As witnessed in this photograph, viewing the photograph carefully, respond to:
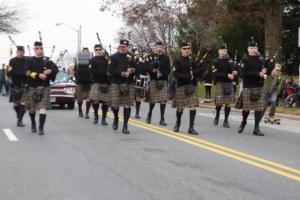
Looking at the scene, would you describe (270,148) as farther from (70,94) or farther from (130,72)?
(70,94)

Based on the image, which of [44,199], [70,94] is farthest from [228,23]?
[44,199]

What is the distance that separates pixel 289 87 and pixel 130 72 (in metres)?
10.8

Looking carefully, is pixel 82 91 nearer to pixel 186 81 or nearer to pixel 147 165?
pixel 186 81

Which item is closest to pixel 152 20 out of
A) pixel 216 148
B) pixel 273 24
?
pixel 273 24

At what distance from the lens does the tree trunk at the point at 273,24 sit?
2588 cm

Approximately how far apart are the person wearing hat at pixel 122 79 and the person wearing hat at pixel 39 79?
121 centimetres

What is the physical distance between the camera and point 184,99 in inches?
481

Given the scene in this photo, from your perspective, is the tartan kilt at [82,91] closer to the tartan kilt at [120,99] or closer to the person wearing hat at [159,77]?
the person wearing hat at [159,77]

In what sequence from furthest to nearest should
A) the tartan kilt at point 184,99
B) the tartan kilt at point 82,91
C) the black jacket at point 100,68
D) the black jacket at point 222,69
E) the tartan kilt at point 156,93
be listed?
the tartan kilt at point 82,91, the black jacket at point 100,68, the tartan kilt at point 156,93, the black jacket at point 222,69, the tartan kilt at point 184,99

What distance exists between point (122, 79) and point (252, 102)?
8.78ft

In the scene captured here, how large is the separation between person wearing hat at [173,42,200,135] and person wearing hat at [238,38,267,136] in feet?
3.28

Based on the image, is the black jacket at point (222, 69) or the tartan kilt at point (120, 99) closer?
the tartan kilt at point (120, 99)

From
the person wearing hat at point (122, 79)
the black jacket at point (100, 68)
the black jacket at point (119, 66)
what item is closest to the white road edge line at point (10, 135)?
the person wearing hat at point (122, 79)

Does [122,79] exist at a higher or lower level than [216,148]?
higher
